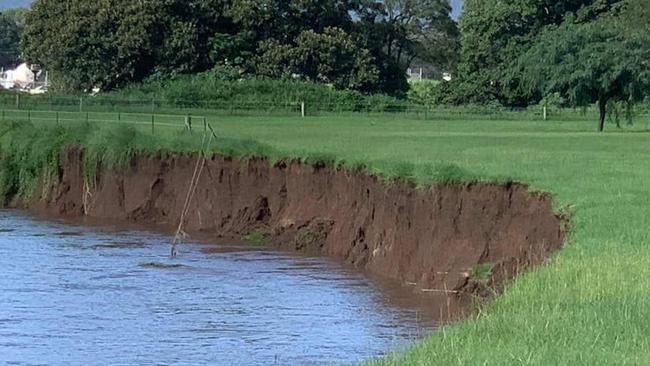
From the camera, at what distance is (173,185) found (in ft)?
115

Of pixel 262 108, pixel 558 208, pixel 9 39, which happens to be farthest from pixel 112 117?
pixel 9 39

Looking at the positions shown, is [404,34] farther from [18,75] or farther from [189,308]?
[18,75]

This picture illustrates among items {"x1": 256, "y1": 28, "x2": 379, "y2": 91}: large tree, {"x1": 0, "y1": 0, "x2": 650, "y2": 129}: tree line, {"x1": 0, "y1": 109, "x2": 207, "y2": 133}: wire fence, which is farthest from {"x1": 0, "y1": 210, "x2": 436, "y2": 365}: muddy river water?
{"x1": 256, "y1": 28, "x2": 379, "y2": 91}: large tree

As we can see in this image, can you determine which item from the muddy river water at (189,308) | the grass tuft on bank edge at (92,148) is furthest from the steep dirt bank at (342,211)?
the muddy river water at (189,308)

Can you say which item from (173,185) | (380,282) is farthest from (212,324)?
(173,185)

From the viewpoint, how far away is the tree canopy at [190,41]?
73188 mm

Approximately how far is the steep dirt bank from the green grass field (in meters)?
0.52

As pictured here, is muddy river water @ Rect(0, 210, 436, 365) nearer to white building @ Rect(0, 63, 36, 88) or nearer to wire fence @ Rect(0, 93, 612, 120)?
wire fence @ Rect(0, 93, 612, 120)

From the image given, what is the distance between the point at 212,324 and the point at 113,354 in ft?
8.93

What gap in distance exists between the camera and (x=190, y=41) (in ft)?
243

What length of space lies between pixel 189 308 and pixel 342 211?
336 inches

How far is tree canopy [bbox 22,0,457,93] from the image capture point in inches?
2881

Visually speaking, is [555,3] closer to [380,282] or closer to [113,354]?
[380,282]

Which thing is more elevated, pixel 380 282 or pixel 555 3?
pixel 555 3
